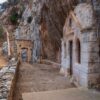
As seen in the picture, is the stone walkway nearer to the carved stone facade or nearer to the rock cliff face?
the carved stone facade

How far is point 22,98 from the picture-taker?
746 centimetres

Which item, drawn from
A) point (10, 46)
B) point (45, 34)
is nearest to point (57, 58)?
point (45, 34)

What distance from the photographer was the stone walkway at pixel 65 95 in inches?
297

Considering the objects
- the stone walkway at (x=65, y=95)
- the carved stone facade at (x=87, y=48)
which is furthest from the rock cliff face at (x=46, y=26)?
the stone walkway at (x=65, y=95)

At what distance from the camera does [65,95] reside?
792 centimetres

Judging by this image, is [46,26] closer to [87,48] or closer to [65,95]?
[87,48]

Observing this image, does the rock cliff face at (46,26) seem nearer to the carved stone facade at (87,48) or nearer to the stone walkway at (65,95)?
the carved stone facade at (87,48)

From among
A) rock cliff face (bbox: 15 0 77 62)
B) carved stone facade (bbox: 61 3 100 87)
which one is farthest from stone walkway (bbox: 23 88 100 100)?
rock cliff face (bbox: 15 0 77 62)

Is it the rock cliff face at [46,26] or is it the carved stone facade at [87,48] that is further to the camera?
the rock cliff face at [46,26]

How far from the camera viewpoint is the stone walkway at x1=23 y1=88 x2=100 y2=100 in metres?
7.54

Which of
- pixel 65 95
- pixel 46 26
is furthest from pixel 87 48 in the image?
pixel 46 26

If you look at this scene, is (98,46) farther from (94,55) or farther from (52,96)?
(52,96)

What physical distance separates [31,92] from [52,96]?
3.90 ft

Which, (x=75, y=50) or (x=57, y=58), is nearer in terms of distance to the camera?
(x=75, y=50)
